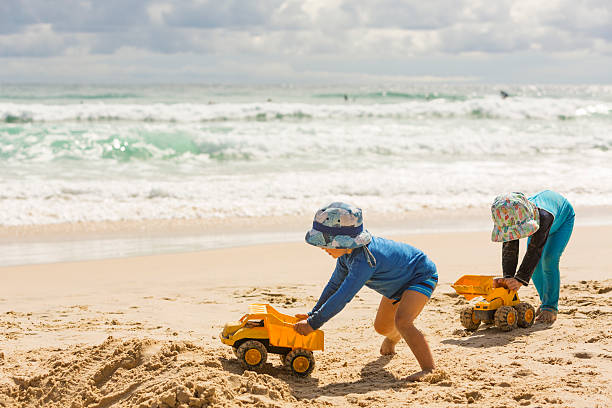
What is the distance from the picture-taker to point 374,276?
3.49 metres

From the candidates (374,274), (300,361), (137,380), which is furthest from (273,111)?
(137,380)

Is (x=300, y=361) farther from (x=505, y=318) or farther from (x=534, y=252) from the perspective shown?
(x=534, y=252)

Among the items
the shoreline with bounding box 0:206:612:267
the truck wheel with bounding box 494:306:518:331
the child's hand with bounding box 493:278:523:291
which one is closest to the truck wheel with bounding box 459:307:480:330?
the truck wheel with bounding box 494:306:518:331

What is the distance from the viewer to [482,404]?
2998 mm

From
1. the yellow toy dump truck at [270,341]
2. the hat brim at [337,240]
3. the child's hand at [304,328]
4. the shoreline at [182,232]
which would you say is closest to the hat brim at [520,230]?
the hat brim at [337,240]

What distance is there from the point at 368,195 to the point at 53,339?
6.98m

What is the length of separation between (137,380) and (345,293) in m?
1.09

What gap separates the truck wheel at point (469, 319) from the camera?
4.20 metres

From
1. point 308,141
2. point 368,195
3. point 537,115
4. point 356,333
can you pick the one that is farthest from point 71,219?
point 537,115

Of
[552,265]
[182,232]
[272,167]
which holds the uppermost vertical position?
[272,167]

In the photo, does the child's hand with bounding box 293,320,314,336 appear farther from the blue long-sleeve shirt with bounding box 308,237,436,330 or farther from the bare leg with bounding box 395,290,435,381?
the bare leg with bounding box 395,290,435,381

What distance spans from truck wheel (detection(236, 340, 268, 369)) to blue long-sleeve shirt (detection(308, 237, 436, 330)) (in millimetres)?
310

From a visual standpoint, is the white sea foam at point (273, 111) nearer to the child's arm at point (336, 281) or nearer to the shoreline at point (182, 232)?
the shoreline at point (182, 232)

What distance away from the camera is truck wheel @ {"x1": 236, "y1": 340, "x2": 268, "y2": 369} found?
11.0 feet
